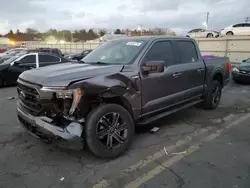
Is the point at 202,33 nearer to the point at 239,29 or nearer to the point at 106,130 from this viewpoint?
the point at 239,29

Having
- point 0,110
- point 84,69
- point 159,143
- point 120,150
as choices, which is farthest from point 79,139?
point 0,110

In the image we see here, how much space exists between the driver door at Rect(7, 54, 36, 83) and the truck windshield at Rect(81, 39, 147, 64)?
6.81 m

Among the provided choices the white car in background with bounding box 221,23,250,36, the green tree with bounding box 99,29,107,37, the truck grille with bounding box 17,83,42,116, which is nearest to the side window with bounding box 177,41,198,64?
the truck grille with bounding box 17,83,42,116

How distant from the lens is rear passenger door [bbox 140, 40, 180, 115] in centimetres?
→ 412

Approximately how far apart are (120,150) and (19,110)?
1.75 metres

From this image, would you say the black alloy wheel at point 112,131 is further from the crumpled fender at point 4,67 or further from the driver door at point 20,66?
the crumpled fender at point 4,67

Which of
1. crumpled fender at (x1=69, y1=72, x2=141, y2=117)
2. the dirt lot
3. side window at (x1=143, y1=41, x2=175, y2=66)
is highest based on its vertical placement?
side window at (x1=143, y1=41, x2=175, y2=66)

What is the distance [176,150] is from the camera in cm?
394

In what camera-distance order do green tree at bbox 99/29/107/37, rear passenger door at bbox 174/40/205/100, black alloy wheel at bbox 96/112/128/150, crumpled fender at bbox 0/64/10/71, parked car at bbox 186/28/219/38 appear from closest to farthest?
black alloy wheel at bbox 96/112/128/150, rear passenger door at bbox 174/40/205/100, crumpled fender at bbox 0/64/10/71, parked car at bbox 186/28/219/38, green tree at bbox 99/29/107/37

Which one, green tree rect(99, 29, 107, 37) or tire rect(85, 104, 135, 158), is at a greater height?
green tree rect(99, 29, 107, 37)

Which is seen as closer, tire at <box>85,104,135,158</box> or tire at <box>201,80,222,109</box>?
tire at <box>85,104,135,158</box>

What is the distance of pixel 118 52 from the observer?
4477 mm

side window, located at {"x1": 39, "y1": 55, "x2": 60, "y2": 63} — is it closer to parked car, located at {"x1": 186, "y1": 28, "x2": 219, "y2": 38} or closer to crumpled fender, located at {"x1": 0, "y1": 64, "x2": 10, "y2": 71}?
crumpled fender, located at {"x1": 0, "y1": 64, "x2": 10, "y2": 71}

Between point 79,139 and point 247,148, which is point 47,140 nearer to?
point 79,139
